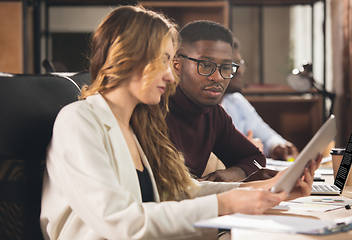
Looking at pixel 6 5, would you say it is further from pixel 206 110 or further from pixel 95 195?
pixel 95 195

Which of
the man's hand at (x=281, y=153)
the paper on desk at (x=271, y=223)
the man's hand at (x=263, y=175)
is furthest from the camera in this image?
the man's hand at (x=281, y=153)

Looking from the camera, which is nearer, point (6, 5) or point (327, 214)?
point (327, 214)

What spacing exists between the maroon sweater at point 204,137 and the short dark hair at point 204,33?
0.56ft

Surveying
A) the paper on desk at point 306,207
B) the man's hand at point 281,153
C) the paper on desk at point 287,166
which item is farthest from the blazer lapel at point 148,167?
the man's hand at point 281,153

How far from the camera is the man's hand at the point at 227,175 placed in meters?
1.22

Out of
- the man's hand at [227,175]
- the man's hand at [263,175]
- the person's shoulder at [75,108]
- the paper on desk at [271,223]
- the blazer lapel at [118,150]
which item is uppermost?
the person's shoulder at [75,108]

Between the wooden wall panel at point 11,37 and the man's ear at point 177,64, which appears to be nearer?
the man's ear at point 177,64

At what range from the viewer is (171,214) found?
2.50ft

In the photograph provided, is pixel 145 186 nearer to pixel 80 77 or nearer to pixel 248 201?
pixel 248 201

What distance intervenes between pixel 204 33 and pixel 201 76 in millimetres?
141

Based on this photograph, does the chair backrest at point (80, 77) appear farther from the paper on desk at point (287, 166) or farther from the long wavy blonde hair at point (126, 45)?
the paper on desk at point (287, 166)

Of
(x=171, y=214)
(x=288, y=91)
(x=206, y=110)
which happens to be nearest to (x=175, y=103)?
(x=206, y=110)

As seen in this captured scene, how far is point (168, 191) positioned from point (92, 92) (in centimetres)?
34

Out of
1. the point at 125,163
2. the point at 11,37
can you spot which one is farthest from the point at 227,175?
the point at 11,37
